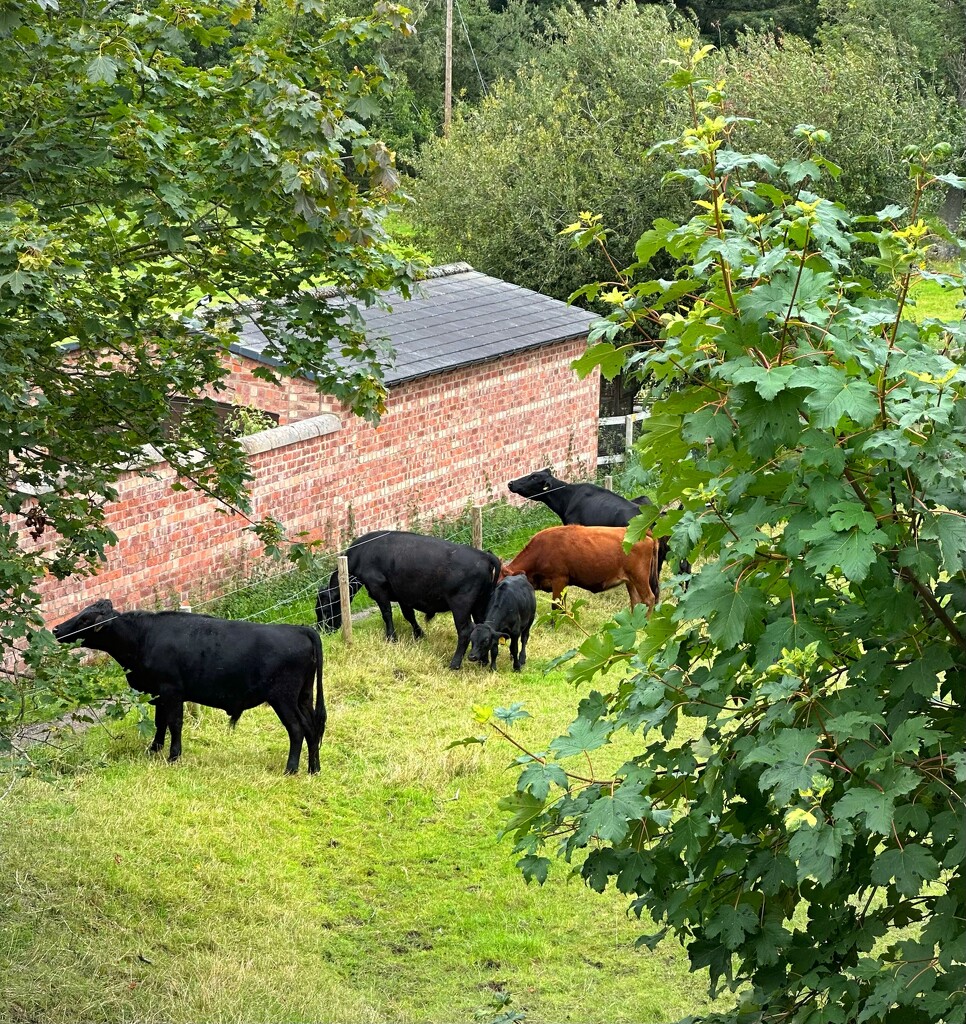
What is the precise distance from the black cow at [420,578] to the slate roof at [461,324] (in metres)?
3.34

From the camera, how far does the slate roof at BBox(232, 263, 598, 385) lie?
59.8ft

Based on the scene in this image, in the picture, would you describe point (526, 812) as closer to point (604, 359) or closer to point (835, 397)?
point (604, 359)

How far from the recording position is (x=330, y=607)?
14648 mm

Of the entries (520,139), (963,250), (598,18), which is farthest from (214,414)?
(598,18)

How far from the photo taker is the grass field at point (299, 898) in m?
7.96

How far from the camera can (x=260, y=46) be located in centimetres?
700

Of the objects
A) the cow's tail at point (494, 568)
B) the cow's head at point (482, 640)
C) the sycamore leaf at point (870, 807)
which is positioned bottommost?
the cow's head at point (482, 640)

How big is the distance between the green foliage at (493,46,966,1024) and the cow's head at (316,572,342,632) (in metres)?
10.3

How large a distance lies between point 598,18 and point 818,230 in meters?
26.4

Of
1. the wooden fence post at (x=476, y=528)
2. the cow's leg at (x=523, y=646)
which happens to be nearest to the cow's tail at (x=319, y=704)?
the cow's leg at (x=523, y=646)

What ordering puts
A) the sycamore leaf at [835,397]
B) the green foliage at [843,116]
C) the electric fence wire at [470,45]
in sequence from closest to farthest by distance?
the sycamore leaf at [835,397], the green foliage at [843,116], the electric fence wire at [470,45]

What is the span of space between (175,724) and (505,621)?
12.6ft

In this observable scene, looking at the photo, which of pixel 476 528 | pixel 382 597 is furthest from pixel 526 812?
pixel 476 528

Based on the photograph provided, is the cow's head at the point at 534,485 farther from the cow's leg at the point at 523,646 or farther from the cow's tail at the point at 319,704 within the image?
the cow's tail at the point at 319,704
